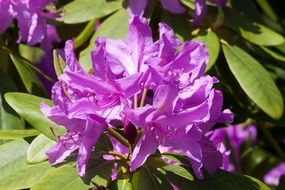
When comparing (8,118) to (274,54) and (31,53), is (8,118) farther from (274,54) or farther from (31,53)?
(274,54)

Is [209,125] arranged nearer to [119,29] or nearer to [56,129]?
[56,129]

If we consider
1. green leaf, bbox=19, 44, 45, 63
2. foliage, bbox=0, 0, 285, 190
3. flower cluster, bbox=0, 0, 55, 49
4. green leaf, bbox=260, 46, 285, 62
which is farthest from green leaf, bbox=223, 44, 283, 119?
green leaf, bbox=19, 44, 45, 63

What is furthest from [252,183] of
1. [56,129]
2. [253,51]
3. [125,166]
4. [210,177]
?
[253,51]

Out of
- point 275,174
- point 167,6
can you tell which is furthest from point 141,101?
point 275,174

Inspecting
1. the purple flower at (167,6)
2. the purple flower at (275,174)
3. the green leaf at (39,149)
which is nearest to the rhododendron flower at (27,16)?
the purple flower at (167,6)

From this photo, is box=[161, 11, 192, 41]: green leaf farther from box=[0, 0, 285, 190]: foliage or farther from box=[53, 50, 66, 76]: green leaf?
box=[53, 50, 66, 76]: green leaf

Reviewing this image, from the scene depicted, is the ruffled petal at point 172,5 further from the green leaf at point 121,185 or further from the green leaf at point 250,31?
the green leaf at point 121,185
